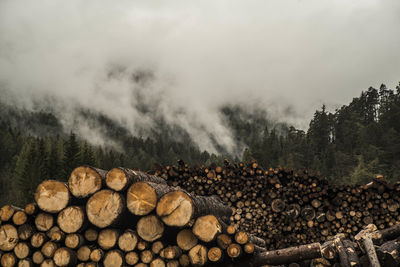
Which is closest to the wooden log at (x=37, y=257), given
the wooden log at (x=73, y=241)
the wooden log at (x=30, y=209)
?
the wooden log at (x=73, y=241)

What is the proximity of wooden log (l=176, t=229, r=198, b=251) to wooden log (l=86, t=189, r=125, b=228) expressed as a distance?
686mm

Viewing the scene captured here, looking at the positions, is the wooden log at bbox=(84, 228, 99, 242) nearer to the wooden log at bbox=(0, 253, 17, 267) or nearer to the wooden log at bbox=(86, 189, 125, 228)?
the wooden log at bbox=(86, 189, 125, 228)

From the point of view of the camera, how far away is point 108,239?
3.17m

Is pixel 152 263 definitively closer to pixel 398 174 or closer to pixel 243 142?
pixel 398 174

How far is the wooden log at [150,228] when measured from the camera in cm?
314

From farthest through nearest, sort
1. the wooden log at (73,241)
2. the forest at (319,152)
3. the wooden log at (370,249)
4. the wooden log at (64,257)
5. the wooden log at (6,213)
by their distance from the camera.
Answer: the forest at (319,152) < the wooden log at (370,249) < the wooden log at (6,213) < the wooden log at (73,241) < the wooden log at (64,257)

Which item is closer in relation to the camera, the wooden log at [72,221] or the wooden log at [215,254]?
the wooden log at [215,254]

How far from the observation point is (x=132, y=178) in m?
3.40

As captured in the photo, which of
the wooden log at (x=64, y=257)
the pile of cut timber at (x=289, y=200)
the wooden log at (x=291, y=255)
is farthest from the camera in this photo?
the pile of cut timber at (x=289, y=200)

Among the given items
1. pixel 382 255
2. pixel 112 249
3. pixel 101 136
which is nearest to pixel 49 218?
pixel 112 249

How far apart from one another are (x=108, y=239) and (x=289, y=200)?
22.4ft

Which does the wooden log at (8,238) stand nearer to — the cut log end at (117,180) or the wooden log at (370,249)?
the cut log end at (117,180)

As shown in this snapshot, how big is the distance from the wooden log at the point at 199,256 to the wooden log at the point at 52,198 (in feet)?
4.82

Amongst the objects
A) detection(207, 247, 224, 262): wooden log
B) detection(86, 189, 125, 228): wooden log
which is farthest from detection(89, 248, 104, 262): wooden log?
detection(207, 247, 224, 262): wooden log
